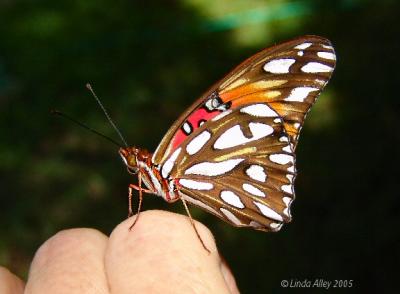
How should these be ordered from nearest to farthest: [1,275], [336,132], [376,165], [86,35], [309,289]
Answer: [1,275], [309,289], [376,165], [336,132], [86,35]

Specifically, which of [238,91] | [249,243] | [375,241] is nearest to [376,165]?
[375,241]

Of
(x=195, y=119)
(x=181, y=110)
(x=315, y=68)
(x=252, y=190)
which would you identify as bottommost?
(x=181, y=110)

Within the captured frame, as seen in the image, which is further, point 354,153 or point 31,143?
point 31,143

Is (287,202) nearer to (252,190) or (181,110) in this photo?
(252,190)

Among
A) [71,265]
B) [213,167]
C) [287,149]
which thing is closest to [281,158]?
[287,149]

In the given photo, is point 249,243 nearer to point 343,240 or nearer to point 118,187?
point 343,240

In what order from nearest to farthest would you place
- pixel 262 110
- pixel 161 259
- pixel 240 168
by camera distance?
1. pixel 161 259
2. pixel 262 110
3. pixel 240 168
